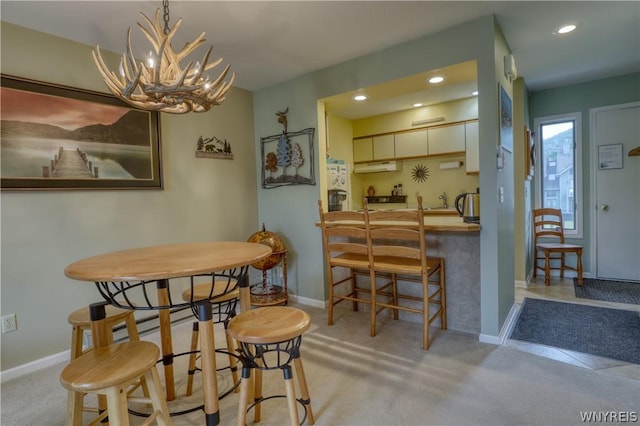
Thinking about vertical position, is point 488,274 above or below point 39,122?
below

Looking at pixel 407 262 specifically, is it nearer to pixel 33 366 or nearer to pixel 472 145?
pixel 472 145

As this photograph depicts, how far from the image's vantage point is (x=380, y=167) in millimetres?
5164

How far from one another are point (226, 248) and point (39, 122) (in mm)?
1785

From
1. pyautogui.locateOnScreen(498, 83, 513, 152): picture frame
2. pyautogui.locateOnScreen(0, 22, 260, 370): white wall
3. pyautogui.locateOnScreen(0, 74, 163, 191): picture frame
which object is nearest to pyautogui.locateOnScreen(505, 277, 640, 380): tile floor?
pyautogui.locateOnScreen(498, 83, 513, 152): picture frame

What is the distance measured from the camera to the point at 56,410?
187cm

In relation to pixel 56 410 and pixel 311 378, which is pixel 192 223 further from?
pixel 311 378

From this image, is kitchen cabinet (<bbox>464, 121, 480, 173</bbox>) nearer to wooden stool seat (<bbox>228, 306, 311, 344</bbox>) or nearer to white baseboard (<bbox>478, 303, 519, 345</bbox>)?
white baseboard (<bbox>478, 303, 519, 345</bbox>)

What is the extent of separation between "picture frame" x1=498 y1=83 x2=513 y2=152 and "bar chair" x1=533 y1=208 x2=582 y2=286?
193 centimetres

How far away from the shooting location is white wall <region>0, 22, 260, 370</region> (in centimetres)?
227

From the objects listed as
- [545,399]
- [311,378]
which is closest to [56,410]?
[311,378]

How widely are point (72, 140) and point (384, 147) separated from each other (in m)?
3.97

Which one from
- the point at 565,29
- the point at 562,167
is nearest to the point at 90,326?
the point at 565,29

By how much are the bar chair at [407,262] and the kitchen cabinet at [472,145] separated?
204cm

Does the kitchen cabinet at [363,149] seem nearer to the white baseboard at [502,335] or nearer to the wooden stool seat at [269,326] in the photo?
the white baseboard at [502,335]
